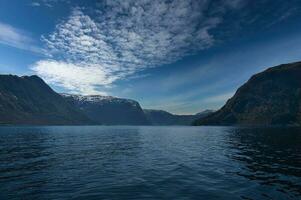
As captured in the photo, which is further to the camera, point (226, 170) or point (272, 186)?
point (226, 170)

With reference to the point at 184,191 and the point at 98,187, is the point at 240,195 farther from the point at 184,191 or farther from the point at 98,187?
the point at 98,187

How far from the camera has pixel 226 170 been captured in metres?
31.7

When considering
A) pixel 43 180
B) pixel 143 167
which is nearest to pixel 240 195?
pixel 143 167

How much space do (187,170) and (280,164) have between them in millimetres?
15583

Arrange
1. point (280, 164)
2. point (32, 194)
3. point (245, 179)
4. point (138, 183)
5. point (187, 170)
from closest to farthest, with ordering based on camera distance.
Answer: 1. point (32, 194)
2. point (138, 183)
3. point (245, 179)
4. point (187, 170)
5. point (280, 164)

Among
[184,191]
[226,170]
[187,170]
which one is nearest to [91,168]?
[187,170]

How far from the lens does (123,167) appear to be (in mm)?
33438

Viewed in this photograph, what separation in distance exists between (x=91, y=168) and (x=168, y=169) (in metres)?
10.5

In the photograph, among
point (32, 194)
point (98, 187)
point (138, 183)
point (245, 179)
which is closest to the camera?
point (32, 194)

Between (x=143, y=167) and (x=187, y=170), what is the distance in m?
6.19

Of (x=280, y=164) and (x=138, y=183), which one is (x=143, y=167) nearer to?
(x=138, y=183)

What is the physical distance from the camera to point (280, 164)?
3612 cm

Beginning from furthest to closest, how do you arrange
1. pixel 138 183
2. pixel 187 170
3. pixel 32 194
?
1. pixel 187 170
2. pixel 138 183
3. pixel 32 194

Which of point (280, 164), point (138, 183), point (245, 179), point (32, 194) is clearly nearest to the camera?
point (32, 194)
